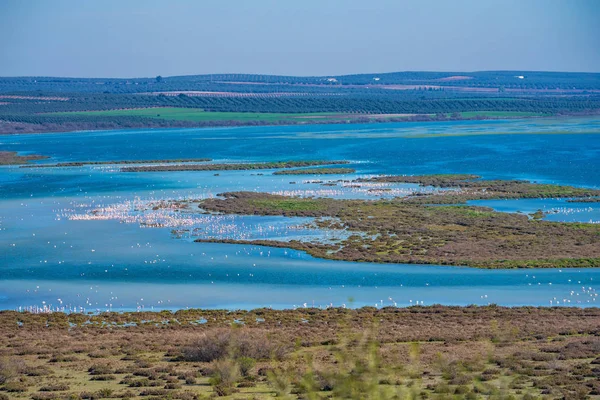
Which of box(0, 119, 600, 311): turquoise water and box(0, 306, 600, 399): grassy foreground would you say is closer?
box(0, 306, 600, 399): grassy foreground

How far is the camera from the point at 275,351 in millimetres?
21406

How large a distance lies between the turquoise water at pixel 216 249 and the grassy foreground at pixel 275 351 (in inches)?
95.9

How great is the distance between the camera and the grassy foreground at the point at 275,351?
63.2 ft

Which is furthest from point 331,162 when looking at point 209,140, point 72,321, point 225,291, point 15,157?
point 72,321

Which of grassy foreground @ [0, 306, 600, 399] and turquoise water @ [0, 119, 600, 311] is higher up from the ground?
turquoise water @ [0, 119, 600, 311]

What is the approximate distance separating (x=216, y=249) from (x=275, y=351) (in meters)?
21.5

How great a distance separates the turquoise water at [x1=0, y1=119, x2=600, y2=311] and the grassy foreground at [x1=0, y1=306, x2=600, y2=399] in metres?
2.43

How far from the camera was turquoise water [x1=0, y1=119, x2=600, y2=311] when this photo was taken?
33344 mm

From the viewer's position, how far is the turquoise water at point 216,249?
1313 inches

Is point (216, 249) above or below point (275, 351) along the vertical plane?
above

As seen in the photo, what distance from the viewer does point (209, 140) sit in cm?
13275

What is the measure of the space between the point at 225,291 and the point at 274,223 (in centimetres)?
1556

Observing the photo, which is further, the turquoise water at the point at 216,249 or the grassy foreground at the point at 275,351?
the turquoise water at the point at 216,249

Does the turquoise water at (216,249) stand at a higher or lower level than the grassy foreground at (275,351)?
higher
